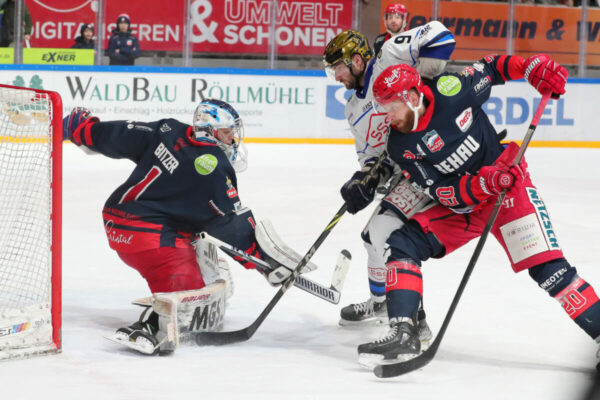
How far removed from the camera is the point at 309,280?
3309mm

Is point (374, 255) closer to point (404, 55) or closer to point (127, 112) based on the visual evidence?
point (404, 55)

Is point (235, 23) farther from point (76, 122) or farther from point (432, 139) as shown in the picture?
point (432, 139)

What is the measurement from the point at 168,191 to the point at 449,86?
0.97 m

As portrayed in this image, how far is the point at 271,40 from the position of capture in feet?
31.8

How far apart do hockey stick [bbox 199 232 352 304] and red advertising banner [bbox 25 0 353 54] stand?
6389 millimetres

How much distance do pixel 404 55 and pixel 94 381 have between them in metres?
1.52

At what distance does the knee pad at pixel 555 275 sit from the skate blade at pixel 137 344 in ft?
3.95

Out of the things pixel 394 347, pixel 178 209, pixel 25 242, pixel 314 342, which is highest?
pixel 178 209

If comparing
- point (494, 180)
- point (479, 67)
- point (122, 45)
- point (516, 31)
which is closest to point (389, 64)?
point (479, 67)

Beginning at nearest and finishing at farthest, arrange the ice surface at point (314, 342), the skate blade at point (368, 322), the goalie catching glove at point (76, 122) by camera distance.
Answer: the ice surface at point (314, 342)
the goalie catching glove at point (76, 122)
the skate blade at point (368, 322)

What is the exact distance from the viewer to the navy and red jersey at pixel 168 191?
3.16m

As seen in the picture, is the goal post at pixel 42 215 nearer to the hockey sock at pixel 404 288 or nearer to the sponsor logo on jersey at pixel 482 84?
the hockey sock at pixel 404 288

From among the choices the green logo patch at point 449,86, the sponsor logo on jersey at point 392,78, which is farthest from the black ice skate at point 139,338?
the green logo patch at point 449,86

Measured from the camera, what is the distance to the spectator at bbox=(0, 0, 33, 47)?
28.7ft
